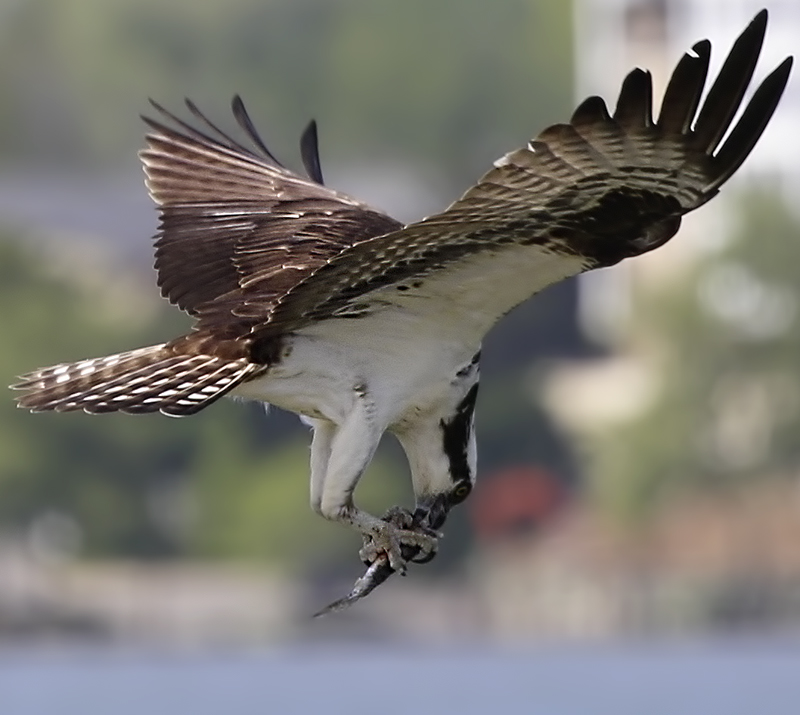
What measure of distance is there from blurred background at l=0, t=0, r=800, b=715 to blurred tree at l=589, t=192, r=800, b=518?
44 mm

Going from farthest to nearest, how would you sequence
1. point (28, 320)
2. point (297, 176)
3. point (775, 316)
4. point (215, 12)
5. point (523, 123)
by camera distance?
point (215, 12) < point (523, 123) < point (775, 316) < point (28, 320) < point (297, 176)

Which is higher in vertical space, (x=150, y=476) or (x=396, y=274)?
(x=150, y=476)

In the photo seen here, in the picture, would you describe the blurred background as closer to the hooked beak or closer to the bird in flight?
the bird in flight

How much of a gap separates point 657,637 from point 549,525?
24.7ft

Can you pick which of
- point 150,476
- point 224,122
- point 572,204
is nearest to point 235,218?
point 572,204

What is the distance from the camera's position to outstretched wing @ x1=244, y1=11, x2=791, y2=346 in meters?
7.01

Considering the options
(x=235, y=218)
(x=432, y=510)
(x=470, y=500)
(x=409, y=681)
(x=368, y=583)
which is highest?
(x=470, y=500)

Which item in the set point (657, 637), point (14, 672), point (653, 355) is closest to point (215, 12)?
point (653, 355)

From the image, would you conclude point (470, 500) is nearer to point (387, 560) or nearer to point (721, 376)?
point (721, 376)

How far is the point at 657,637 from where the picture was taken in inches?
1254

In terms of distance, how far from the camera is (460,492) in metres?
8.37

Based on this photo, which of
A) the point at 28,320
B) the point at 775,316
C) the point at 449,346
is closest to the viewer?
the point at 449,346

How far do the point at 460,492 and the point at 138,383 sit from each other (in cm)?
118

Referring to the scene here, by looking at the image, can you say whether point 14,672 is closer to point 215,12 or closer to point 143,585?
point 143,585
